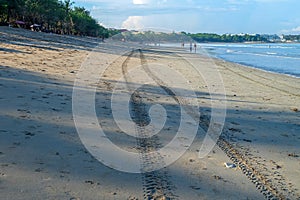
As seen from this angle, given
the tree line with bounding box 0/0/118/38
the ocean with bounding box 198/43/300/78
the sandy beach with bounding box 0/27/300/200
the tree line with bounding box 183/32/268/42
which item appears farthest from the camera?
the tree line with bounding box 183/32/268/42

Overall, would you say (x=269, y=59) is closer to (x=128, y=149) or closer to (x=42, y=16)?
(x=128, y=149)

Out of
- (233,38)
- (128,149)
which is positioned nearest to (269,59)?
(128,149)

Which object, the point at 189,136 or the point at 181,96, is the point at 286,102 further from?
the point at 189,136

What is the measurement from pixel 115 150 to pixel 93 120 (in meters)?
1.66

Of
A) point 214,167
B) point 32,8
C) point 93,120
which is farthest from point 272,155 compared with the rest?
point 32,8

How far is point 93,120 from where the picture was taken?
687 centimetres

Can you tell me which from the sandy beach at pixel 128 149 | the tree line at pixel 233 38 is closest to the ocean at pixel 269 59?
the sandy beach at pixel 128 149

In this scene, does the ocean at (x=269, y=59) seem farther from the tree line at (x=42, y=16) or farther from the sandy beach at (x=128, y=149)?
the tree line at (x=42, y=16)

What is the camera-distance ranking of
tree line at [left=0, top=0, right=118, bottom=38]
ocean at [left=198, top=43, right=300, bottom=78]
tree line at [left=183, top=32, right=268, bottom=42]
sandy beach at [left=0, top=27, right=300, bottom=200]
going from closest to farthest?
sandy beach at [left=0, top=27, right=300, bottom=200] → ocean at [left=198, top=43, right=300, bottom=78] → tree line at [left=0, top=0, right=118, bottom=38] → tree line at [left=183, top=32, right=268, bottom=42]

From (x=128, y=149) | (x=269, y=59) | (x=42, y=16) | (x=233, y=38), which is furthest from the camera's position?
(x=233, y=38)

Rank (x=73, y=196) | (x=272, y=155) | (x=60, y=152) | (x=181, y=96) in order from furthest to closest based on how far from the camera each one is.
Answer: (x=181, y=96) → (x=272, y=155) → (x=60, y=152) → (x=73, y=196)

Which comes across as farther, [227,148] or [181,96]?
[181,96]

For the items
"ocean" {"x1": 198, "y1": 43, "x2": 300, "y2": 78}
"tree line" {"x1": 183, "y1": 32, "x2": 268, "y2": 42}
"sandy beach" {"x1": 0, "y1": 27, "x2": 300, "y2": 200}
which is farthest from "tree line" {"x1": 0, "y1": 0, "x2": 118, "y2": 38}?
"tree line" {"x1": 183, "y1": 32, "x2": 268, "y2": 42}

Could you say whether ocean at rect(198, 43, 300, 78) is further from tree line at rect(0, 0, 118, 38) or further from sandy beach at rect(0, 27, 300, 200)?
tree line at rect(0, 0, 118, 38)
